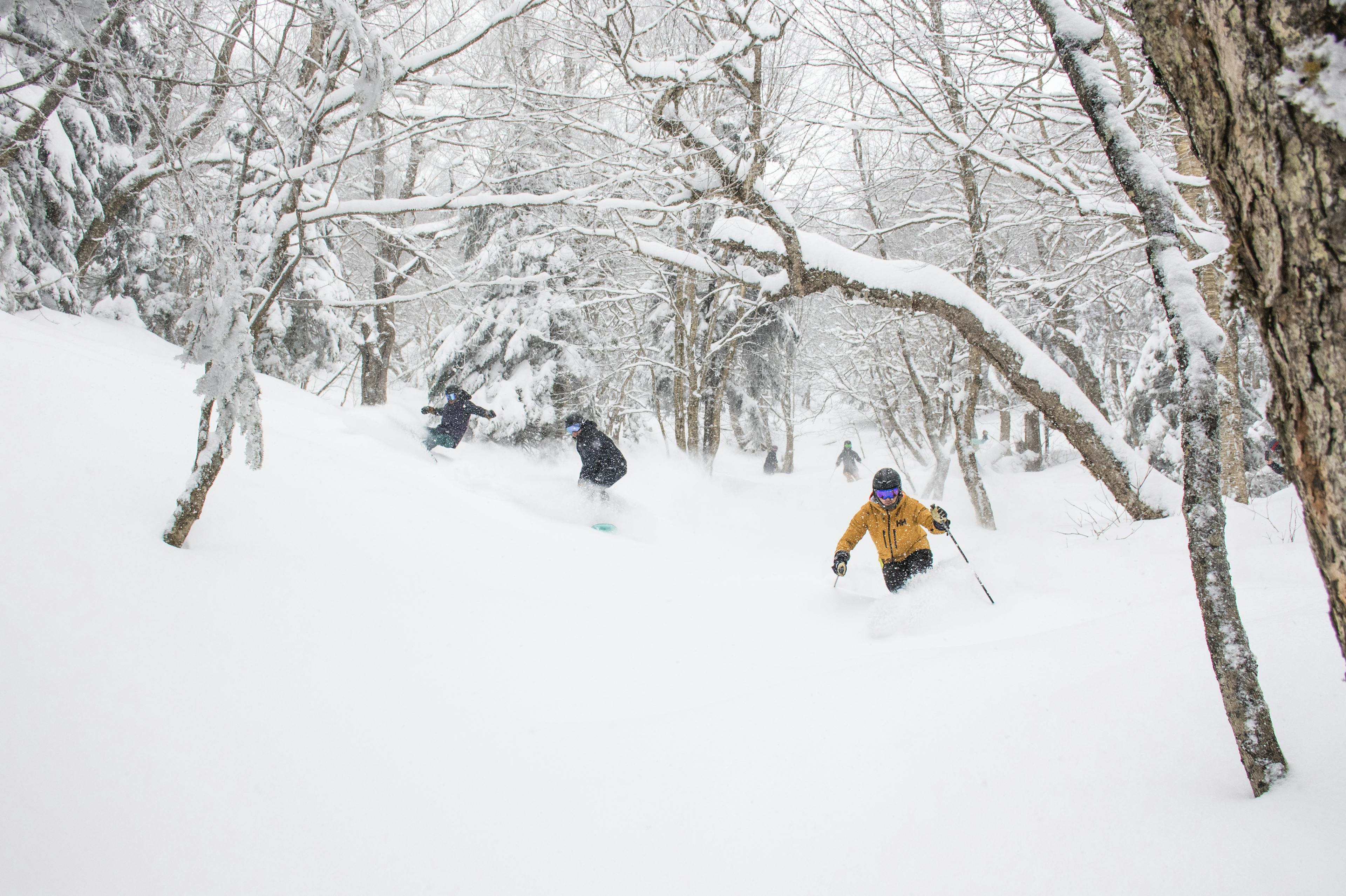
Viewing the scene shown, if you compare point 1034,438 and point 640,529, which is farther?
point 1034,438

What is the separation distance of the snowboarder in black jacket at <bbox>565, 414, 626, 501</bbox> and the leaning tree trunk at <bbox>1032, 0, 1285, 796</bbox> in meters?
6.67

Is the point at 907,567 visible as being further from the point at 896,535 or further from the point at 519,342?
the point at 519,342

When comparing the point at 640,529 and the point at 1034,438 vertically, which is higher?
the point at 1034,438

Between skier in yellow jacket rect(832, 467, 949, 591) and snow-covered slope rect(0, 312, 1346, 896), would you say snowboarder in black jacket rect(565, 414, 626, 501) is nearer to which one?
skier in yellow jacket rect(832, 467, 949, 591)

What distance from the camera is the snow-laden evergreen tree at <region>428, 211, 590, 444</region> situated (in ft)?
40.7

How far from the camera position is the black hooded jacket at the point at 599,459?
28.1ft

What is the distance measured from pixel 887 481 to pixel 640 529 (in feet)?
12.8

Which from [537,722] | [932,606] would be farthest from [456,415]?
[537,722]

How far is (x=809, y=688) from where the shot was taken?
10.3 feet

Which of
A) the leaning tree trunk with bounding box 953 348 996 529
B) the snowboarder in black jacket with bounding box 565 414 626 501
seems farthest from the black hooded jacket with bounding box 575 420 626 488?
the leaning tree trunk with bounding box 953 348 996 529

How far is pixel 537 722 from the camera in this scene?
270 centimetres

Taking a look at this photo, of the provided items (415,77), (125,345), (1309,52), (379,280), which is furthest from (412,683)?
(379,280)

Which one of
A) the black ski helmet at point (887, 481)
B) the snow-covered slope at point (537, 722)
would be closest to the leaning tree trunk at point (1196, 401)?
the snow-covered slope at point (537, 722)

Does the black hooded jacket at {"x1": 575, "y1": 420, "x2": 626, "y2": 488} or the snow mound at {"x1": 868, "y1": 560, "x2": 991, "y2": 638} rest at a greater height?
the black hooded jacket at {"x1": 575, "y1": 420, "x2": 626, "y2": 488}
